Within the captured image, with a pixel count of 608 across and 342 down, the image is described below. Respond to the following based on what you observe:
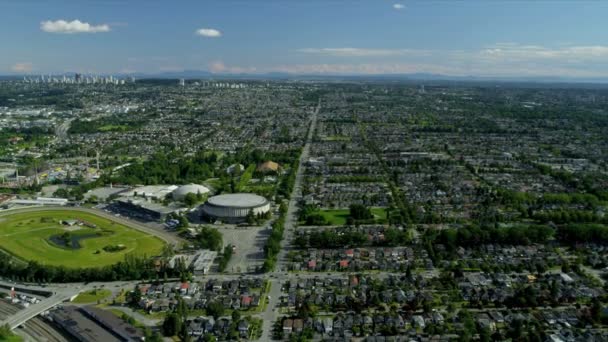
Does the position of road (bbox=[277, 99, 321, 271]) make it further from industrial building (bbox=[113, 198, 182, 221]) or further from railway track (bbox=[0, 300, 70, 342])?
railway track (bbox=[0, 300, 70, 342])

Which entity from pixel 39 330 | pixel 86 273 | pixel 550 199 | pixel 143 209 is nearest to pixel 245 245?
pixel 86 273

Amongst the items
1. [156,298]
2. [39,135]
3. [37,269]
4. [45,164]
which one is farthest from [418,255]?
[39,135]

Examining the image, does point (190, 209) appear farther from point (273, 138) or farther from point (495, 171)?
point (273, 138)

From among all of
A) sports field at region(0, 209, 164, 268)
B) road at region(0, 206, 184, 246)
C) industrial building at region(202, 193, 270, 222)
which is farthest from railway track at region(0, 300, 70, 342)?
industrial building at region(202, 193, 270, 222)

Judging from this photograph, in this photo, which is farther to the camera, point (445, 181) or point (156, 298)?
point (445, 181)

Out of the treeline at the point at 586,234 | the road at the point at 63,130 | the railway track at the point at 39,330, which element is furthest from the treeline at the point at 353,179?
the road at the point at 63,130

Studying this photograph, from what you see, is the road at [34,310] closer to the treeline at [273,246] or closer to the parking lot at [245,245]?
the parking lot at [245,245]
